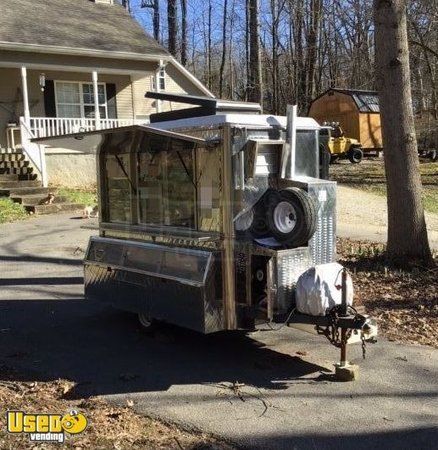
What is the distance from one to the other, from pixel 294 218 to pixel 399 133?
166 inches

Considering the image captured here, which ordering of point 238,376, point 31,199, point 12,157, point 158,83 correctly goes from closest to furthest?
point 238,376 < point 31,199 < point 12,157 < point 158,83

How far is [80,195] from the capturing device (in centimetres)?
1712

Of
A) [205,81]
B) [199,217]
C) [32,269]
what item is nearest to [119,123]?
[32,269]

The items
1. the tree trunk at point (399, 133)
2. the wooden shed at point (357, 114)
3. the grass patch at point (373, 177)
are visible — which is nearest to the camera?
Result: the tree trunk at point (399, 133)

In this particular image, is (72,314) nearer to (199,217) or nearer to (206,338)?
(206,338)

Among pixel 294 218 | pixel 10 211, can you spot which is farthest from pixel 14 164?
pixel 294 218

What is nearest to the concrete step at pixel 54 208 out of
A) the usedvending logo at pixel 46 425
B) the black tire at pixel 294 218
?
the black tire at pixel 294 218

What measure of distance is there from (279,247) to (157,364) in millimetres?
1485

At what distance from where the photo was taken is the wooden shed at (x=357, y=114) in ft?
90.2

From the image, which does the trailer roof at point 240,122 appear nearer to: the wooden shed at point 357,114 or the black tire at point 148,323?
the black tire at point 148,323

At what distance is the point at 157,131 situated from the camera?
4.93 meters

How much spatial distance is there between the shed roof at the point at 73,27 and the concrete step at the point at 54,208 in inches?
266

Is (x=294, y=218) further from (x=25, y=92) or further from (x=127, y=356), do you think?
(x=25, y=92)

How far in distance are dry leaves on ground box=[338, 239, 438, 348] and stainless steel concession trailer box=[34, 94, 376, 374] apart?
103 cm
